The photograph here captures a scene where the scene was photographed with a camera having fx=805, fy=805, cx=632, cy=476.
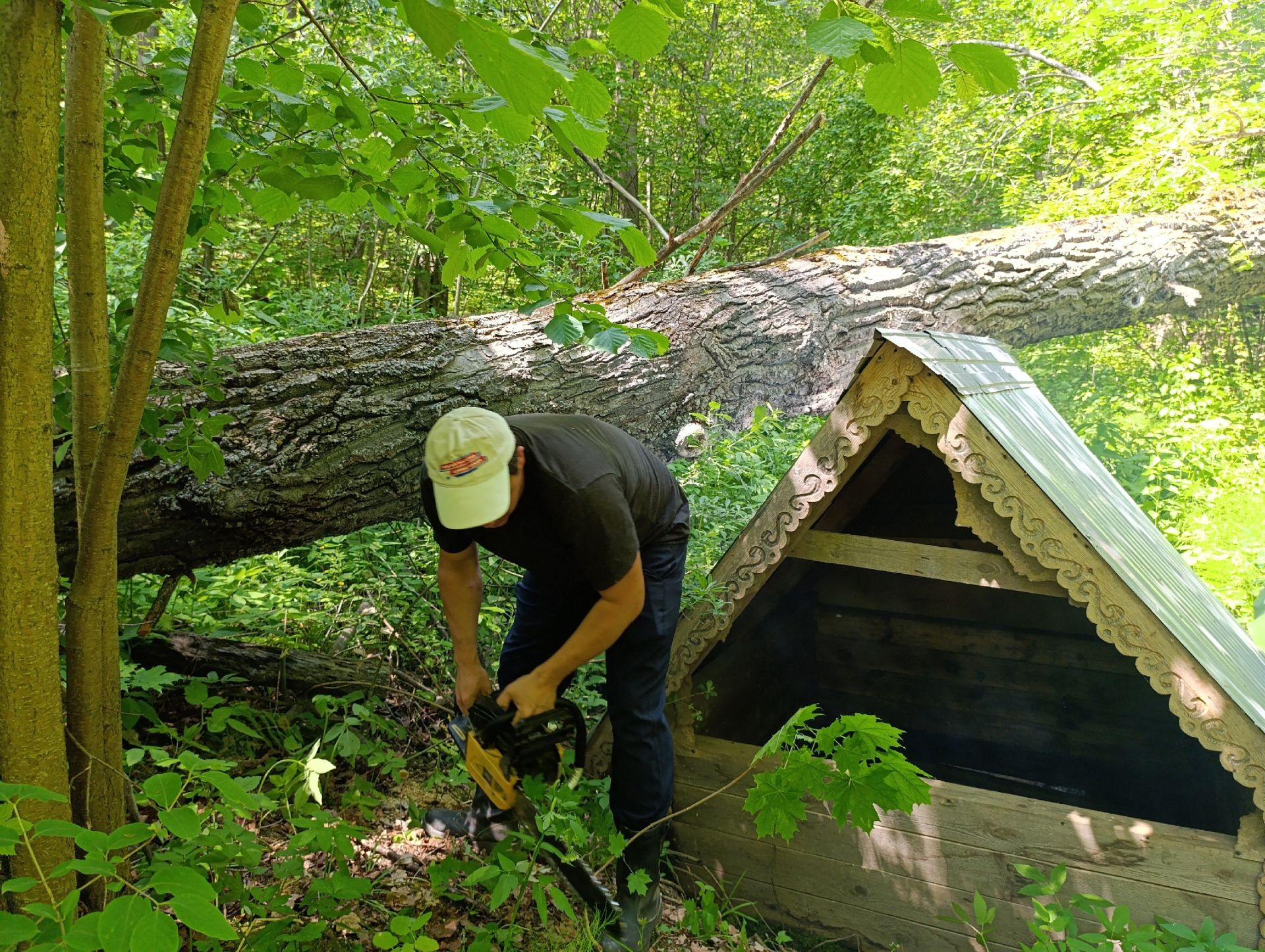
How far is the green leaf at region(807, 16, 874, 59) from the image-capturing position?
123 cm

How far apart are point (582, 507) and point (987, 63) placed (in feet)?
4.65

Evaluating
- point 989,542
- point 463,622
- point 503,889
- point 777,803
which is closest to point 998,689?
point 989,542

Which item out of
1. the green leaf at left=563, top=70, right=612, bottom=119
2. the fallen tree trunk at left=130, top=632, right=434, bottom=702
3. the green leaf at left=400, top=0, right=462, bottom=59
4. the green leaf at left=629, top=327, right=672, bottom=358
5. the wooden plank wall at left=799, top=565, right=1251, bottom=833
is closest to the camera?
the green leaf at left=400, top=0, right=462, bottom=59

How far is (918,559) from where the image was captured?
2.72 metres

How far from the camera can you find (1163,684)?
2.37m

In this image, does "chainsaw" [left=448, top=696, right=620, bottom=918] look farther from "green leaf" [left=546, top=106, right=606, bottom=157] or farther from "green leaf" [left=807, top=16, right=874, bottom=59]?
"green leaf" [left=807, top=16, right=874, bottom=59]

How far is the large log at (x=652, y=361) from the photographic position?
3053 mm

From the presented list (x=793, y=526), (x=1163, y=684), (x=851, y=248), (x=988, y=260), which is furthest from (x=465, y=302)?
(x=1163, y=684)

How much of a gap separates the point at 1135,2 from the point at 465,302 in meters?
8.99

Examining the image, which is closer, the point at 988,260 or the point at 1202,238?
the point at 988,260

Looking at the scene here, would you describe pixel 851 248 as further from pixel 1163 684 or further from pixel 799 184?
pixel 799 184

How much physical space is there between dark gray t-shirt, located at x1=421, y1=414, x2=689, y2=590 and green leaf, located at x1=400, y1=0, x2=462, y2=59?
4.42 feet

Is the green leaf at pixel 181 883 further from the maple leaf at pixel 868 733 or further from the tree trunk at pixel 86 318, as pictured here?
the maple leaf at pixel 868 733

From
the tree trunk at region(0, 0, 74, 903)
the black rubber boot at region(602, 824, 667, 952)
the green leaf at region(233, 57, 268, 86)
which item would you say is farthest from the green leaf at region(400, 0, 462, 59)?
the black rubber boot at region(602, 824, 667, 952)
